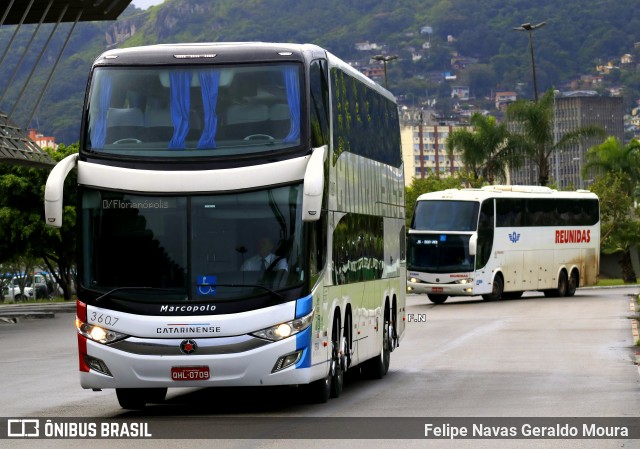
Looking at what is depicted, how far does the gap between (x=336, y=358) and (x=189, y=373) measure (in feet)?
8.68

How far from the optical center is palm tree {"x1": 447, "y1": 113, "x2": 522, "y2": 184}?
77125mm

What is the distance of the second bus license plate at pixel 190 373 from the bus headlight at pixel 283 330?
60 cm

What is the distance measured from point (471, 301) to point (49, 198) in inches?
1562

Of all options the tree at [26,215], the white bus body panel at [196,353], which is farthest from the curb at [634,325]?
the tree at [26,215]

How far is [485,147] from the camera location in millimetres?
78250

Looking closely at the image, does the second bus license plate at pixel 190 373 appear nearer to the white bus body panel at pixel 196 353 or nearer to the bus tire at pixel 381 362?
the white bus body panel at pixel 196 353

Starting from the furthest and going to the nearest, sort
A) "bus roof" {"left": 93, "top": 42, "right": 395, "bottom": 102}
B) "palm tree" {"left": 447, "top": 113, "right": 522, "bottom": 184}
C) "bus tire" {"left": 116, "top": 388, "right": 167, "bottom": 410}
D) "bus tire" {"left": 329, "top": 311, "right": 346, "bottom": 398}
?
"palm tree" {"left": 447, "top": 113, "right": 522, "bottom": 184} < "bus tire" {"left": 329, "top": 311, "right": 346, "bottom": 398} < "bus tire" {"left": 116, "top": 388, "right": 167, "bottom": 410} < "bus roof" {"left": 93, "top": 42, "right": 395, "bottom": 102}

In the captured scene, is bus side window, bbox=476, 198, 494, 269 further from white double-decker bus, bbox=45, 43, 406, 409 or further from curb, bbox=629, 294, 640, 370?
white double-decker bus, bbox=45, 43, 406, 409

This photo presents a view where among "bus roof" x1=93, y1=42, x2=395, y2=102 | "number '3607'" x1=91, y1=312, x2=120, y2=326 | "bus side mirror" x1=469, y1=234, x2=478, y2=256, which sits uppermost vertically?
"bus roof" x1=93, y1=42, x2=395, y2=102

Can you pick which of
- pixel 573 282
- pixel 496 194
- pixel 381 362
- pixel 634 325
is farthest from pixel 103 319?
pixel 573 282

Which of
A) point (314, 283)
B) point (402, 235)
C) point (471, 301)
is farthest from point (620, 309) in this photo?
point (314, 283)

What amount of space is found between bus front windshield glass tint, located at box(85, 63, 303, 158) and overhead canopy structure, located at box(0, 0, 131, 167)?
27.8m

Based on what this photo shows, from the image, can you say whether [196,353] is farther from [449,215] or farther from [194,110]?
[449,215]

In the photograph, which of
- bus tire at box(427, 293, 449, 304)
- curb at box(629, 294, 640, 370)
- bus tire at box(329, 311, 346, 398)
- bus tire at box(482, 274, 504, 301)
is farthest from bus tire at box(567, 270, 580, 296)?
bus tire at box(329, 311, 346, 398)
